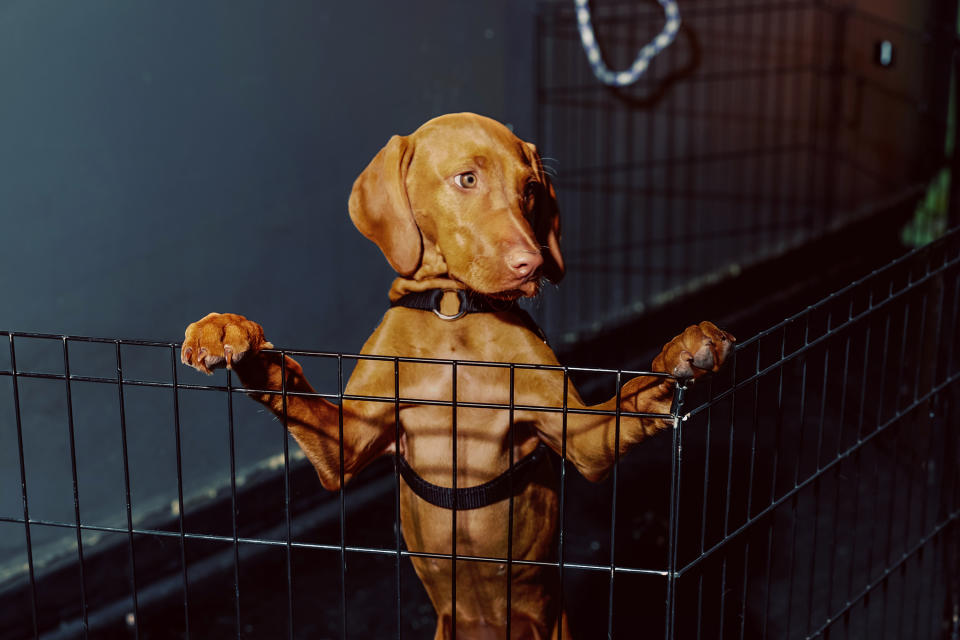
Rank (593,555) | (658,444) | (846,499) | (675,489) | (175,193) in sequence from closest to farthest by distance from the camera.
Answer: (675,489) < (175,193) < (593,555) < (846,499) < (658,444)

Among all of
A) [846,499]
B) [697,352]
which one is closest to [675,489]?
[697,352]

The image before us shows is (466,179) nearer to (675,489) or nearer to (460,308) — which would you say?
A: (460,308)

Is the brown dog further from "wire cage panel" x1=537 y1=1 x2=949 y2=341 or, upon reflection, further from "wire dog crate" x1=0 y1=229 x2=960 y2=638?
"wire cage panel" x1=537 y1=1 x2=949 y2=341

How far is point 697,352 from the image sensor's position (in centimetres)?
128

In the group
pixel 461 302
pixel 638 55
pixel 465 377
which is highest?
pixel 638 55

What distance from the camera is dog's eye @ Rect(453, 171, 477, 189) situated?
1.54 meters

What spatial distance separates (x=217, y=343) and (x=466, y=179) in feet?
1.42

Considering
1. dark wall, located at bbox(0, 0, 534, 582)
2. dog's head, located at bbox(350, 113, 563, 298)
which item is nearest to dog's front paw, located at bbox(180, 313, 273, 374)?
dog's head, located at bbox(350, 113, 563, 298)

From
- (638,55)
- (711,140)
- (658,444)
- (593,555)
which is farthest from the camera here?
(711,140)

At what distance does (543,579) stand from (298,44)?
5.82 feet

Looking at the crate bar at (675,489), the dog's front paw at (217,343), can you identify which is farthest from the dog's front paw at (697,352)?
the dog's front paw at (217,343)

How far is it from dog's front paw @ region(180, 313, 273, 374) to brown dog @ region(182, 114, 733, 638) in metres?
0.11

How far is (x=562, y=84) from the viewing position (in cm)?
401

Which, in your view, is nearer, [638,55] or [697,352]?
[697,352]
